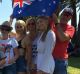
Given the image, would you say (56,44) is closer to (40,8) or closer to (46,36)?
(46,36)

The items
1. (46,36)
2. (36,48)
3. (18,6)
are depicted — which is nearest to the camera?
(46,36)

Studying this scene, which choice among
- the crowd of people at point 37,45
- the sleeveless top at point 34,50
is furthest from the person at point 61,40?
the sleeveless top at point 34,50

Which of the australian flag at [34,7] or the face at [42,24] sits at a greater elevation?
the australian flag at [34,7]

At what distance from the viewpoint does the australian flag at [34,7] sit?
20.1 feet

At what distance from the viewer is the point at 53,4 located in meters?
6.13

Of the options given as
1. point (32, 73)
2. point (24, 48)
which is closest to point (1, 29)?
point (24, 48)

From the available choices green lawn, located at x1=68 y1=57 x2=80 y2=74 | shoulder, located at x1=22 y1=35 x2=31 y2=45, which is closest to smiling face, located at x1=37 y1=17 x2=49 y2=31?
shoulder, located at x1=22 y1=35 x2=31 y2=45

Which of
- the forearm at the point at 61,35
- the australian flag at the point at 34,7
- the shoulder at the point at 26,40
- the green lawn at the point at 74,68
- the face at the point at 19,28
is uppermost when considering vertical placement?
the australian flag at the point at 34,7

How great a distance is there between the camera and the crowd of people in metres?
5.79

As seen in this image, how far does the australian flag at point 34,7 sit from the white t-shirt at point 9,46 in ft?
1.79

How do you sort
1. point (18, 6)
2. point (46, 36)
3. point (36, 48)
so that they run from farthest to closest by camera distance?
1. point (18, 6)
2. point (36, 48)
3. point (46, 36)

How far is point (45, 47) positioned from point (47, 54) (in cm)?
12

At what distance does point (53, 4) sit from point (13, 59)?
1.20 m

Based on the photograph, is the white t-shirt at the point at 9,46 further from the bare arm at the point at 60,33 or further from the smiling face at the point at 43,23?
the bare arm at the point at 60,33
